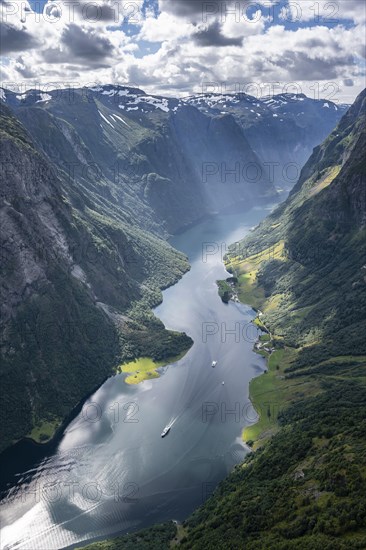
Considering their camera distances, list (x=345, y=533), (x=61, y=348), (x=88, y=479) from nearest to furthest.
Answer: (x=345, y=533) → (x=88, y=479) → (x=61, y=348)

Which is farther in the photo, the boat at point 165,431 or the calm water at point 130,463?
the boat at point 165,431

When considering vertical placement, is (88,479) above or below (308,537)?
above

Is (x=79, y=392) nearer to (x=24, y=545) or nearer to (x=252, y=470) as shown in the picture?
(x=24, y=545)

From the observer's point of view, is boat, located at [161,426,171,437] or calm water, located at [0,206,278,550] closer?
calm water, located at [0,206,278,550]

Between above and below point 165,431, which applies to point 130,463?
below

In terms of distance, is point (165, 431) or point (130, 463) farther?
point (165, 431)

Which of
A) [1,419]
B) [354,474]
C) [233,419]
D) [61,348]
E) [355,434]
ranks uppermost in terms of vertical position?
[61,348]

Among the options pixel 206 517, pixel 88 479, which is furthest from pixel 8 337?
pixel 206 517

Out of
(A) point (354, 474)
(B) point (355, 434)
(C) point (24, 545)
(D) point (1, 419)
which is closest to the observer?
(A) point (354, 474)
